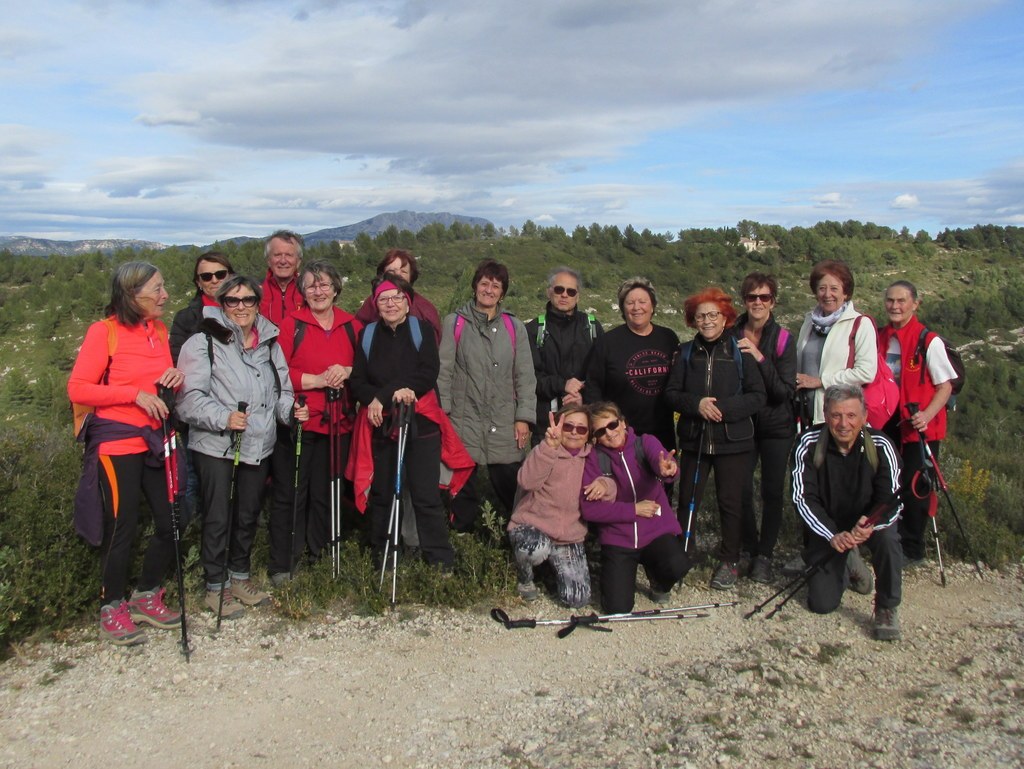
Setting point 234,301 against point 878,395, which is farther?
point 878,395

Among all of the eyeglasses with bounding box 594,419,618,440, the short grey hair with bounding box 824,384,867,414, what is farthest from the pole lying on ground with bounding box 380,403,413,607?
the short grey hair with bounding box 824,384,867,414

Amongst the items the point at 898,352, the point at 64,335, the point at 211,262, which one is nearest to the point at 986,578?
the point at 898,352

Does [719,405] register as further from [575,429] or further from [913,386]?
[913,386]

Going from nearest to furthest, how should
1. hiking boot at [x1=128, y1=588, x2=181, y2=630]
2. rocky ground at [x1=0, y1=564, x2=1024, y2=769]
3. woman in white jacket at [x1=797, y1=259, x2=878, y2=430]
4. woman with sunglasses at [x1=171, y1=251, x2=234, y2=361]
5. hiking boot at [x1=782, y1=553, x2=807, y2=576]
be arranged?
rocky ground at [x1=0, y1=564, x2=1024, y2=769]
hiking boot at [x1=128, y1=588, x2=181, y2=630]
woman with sunglasses at [x1=171, y1=251, x2=234, y2=361]
woman in white jacket at [x1=797, y1=259, x2=878, y2=430]
hiking boot at [x1=782, y1=553, x2=807, y2=576]

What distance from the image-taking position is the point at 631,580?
5.08m

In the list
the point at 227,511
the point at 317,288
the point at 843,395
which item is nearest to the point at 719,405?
the point at 843,395

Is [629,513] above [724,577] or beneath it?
above

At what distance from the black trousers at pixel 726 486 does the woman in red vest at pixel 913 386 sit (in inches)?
51.3

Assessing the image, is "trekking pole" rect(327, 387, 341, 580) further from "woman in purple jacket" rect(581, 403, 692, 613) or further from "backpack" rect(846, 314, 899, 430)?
"backpack" rect(846, 314, 899, 430)

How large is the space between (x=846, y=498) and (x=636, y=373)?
1.63m

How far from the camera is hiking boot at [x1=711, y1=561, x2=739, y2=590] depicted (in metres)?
5.46

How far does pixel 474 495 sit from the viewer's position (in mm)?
5918

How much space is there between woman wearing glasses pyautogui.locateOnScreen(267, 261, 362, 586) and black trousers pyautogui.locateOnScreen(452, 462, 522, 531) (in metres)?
1.01

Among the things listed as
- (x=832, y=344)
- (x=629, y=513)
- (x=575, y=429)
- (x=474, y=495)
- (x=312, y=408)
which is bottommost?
(x=474, y=495)
